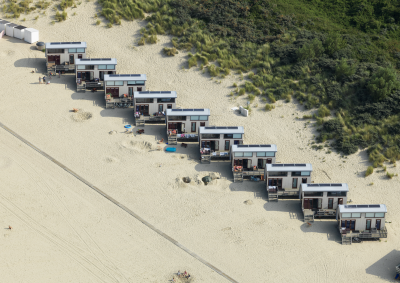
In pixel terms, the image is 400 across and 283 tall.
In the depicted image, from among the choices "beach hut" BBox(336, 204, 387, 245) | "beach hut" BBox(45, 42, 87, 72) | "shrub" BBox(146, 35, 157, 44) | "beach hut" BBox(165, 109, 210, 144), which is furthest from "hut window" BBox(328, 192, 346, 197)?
"beach hut" BBox(45, 42, 87, 72)

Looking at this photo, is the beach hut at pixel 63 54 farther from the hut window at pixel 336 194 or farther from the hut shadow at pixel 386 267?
the hut shadow at pixel 386 267

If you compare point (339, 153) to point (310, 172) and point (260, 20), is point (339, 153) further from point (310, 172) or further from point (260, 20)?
point (260, 20)

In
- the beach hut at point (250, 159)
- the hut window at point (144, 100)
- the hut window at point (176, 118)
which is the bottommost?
the beach hut at point (250, 159)

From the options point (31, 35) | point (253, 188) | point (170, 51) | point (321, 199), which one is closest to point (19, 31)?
point (31, 35)

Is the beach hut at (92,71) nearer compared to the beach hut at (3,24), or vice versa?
the beach hut at (92,71)

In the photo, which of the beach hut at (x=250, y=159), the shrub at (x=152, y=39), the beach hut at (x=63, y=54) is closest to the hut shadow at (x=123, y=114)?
the beach hut at (x=63, y=54)

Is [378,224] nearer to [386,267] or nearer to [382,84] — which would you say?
[386,267]

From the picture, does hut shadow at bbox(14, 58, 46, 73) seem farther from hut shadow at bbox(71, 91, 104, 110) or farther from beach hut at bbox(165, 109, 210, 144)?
beach hut at bbox(165, 109, 210, 144)
